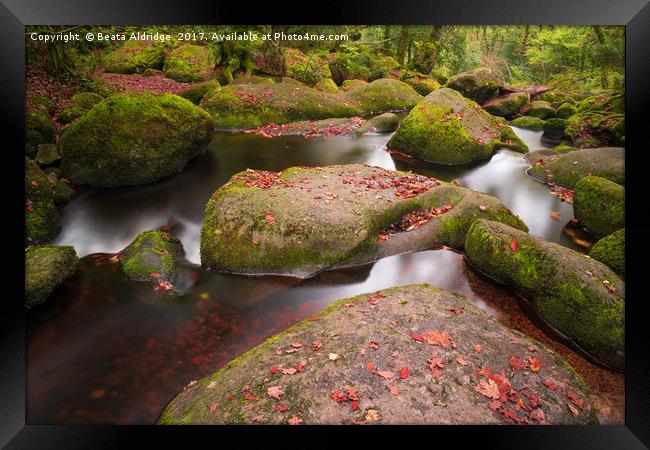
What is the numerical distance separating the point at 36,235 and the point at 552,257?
22.1ft

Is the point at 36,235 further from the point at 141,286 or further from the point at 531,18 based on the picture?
the point at 531,18

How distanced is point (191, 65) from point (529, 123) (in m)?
10.8

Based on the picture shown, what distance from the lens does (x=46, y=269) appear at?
439 centimetres

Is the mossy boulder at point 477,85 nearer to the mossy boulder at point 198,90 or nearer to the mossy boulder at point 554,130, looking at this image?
the mossy boulder at point 554,130

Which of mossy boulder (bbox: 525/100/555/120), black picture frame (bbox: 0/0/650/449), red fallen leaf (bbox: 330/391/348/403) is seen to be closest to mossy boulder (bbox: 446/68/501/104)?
mossy boulder (bbox: 525/100/555/120)

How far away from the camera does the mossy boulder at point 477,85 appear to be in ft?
43.7

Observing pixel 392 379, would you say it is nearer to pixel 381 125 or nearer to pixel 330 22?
pixel 330 22

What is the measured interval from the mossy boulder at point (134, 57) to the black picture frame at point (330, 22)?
139 centimetres

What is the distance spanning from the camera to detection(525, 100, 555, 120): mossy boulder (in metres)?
12.6

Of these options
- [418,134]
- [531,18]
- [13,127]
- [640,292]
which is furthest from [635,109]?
[418,134]

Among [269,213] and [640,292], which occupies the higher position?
[269,213]

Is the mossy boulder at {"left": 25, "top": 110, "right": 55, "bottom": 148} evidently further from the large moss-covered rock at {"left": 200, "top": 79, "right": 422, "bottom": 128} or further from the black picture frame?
the large moss-covered rock at {"left": 200, "top": 79, "right": 422, "bottom": 128}

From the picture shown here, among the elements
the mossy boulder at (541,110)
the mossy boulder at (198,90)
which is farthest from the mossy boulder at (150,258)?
the mossy boulder at (541,110)

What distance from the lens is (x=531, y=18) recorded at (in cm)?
282
